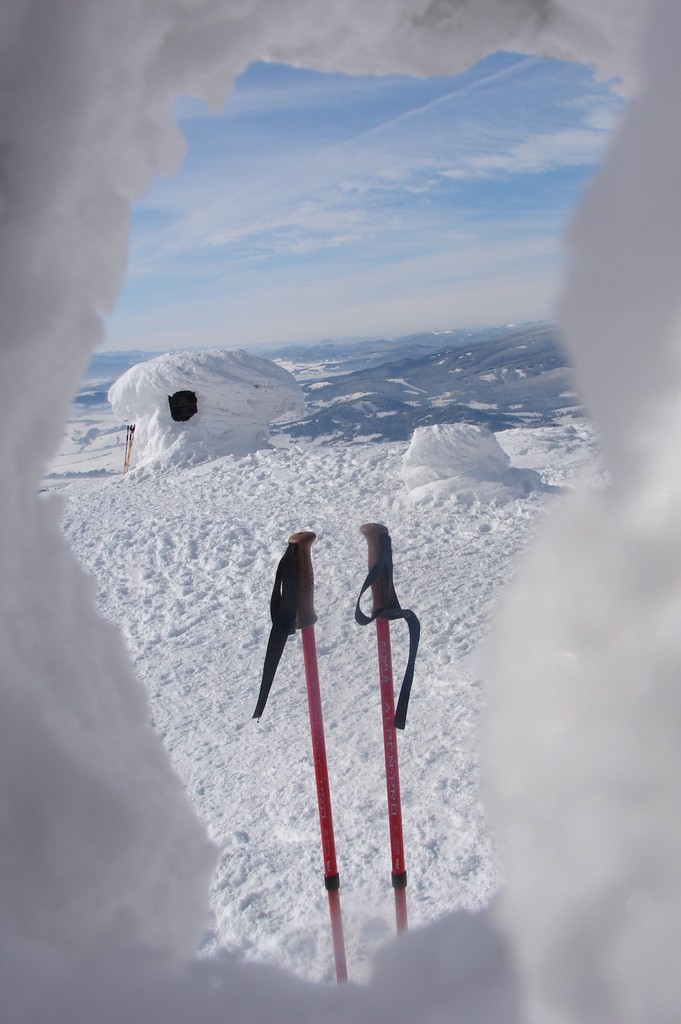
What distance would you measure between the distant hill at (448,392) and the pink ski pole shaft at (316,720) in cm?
685

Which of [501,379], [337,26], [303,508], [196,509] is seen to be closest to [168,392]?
[196,509]

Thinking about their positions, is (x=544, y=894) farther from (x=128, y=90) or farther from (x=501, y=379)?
(x=501, y=379)

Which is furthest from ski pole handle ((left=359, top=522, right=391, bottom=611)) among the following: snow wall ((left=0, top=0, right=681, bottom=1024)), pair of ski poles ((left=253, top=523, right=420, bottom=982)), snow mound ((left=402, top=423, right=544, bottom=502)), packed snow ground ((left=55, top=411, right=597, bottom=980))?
snow mound ((left=402, top=423, right=544, bottom=502))

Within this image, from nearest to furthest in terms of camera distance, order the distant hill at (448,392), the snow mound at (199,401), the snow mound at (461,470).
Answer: the snow mound at (461,470)
the snow mound at (199,401)
the distant hill at (448,392)

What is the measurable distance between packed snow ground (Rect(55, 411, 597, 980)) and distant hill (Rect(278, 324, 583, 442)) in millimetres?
2772

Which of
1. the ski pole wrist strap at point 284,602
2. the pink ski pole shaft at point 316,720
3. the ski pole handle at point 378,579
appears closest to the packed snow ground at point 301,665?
the pink ski pole shaft at point 316,720

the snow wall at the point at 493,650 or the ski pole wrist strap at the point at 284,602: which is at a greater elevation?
the snow wall at the point at 493,650

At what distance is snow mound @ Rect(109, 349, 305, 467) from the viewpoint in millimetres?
9656

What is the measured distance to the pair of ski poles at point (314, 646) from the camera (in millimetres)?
2152

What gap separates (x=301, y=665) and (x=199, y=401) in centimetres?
647

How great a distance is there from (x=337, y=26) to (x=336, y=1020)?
5.03 ft

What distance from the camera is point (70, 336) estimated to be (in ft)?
3.54

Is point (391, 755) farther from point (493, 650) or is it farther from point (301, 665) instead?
point (301, 665)

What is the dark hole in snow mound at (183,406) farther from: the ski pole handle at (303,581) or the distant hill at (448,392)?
the ski pole handle at (303,581)
